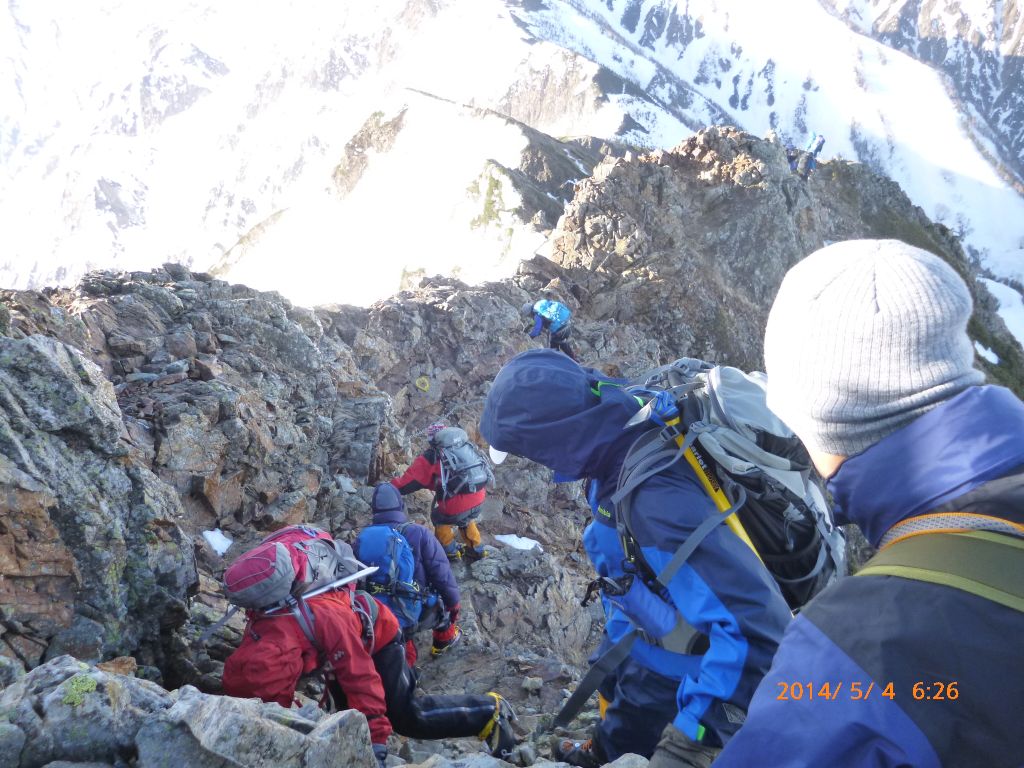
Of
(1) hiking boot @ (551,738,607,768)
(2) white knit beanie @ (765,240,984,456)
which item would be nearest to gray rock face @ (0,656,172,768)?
(1) hiking boot @ (551,738,607,768)

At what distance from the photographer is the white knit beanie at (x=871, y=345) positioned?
2.21 meters

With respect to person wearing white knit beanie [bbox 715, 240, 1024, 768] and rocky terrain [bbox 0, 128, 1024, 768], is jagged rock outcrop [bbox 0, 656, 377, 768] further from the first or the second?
person wearing white knit beanie [bbox 715, 240, 1024, 768]

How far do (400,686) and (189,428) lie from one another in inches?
223

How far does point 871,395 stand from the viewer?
2262 mm

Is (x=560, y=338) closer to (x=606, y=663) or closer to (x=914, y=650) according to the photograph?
(x=606, y=663)

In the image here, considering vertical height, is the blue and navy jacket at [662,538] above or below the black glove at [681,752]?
above

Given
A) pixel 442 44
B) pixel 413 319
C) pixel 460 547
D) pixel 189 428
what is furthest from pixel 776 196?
pixel 442 44

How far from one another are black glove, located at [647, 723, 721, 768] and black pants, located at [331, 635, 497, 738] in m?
3.48

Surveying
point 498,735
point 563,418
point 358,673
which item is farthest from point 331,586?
point 563,418

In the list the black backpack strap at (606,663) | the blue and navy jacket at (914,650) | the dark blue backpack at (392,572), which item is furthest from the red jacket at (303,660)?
the blue and navy jacket at (914,650)

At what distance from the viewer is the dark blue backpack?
816 centimetres

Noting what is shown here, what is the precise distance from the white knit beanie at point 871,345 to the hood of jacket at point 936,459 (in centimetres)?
9

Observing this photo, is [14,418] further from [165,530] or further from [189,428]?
[189,428]

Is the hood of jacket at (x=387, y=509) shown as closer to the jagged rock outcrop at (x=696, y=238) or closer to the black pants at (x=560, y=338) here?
the black pants at (x=560, y=338)
